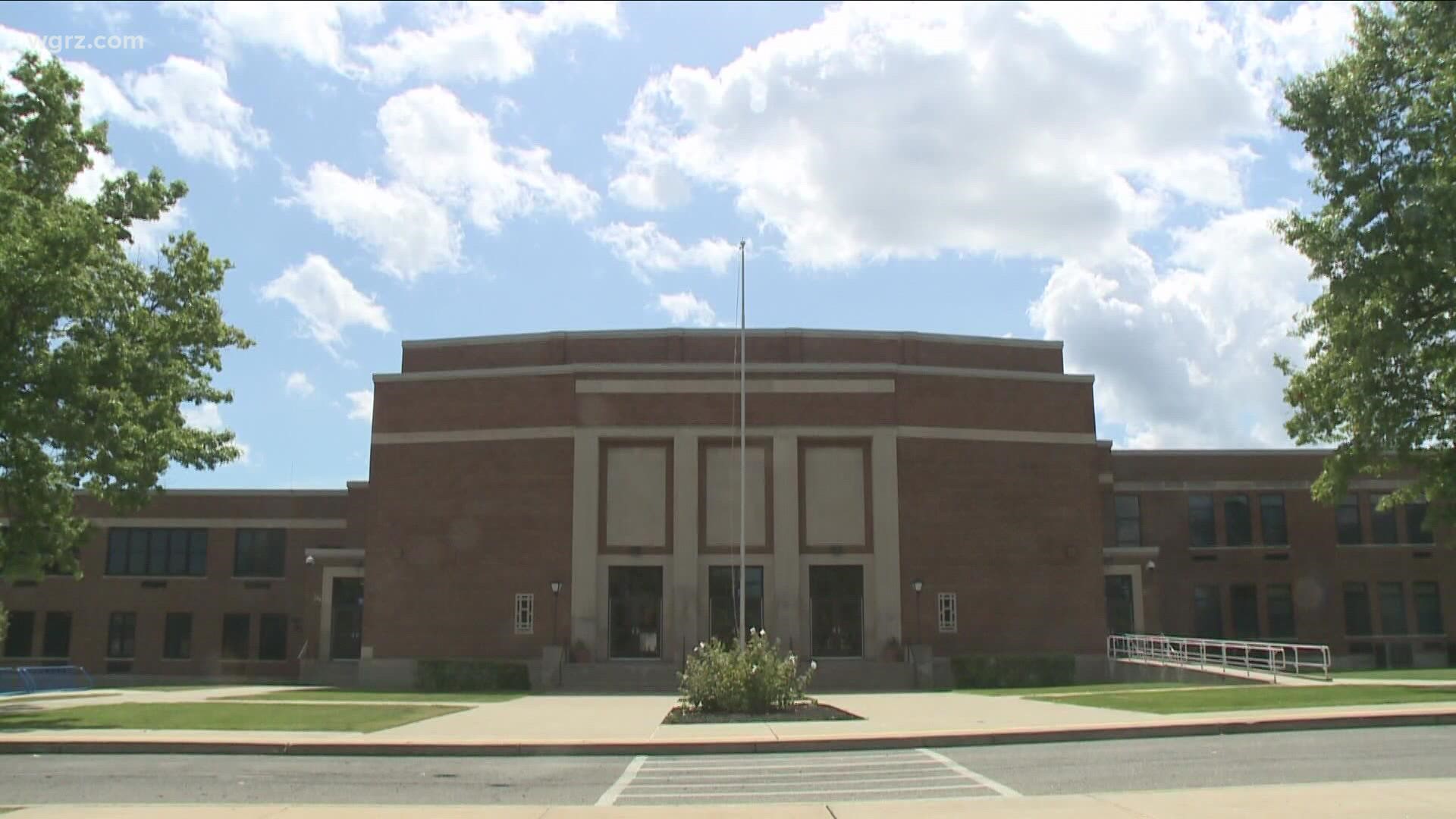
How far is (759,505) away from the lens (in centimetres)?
4169

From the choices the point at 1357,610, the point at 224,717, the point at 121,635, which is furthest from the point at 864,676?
the point at 121,635

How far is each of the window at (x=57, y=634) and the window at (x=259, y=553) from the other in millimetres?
7448

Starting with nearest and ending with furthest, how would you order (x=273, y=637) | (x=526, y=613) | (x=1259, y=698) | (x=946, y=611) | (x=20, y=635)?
(x=1259, y=698), (x=526, y=613), (x=946, y=611), (x=273, y=637), (x=20, y=635)

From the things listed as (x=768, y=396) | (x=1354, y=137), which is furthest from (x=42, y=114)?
(x=1354, y=137)

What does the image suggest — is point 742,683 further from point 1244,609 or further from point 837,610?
point 1244,609

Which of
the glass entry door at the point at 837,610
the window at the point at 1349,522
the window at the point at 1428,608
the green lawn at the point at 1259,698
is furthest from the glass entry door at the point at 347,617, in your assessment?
the window at the point at 1428,608

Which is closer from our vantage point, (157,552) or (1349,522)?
(1349,522)

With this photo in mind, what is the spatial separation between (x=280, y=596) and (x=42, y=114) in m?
31.1

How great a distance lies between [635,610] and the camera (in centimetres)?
4125

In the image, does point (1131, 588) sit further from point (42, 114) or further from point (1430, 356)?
point (42, 114)

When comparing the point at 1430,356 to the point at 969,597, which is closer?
the point at 1430,356

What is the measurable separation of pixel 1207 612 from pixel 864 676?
2025 centimetres

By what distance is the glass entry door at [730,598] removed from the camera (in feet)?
135

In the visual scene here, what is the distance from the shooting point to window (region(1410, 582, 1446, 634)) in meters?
51.2
